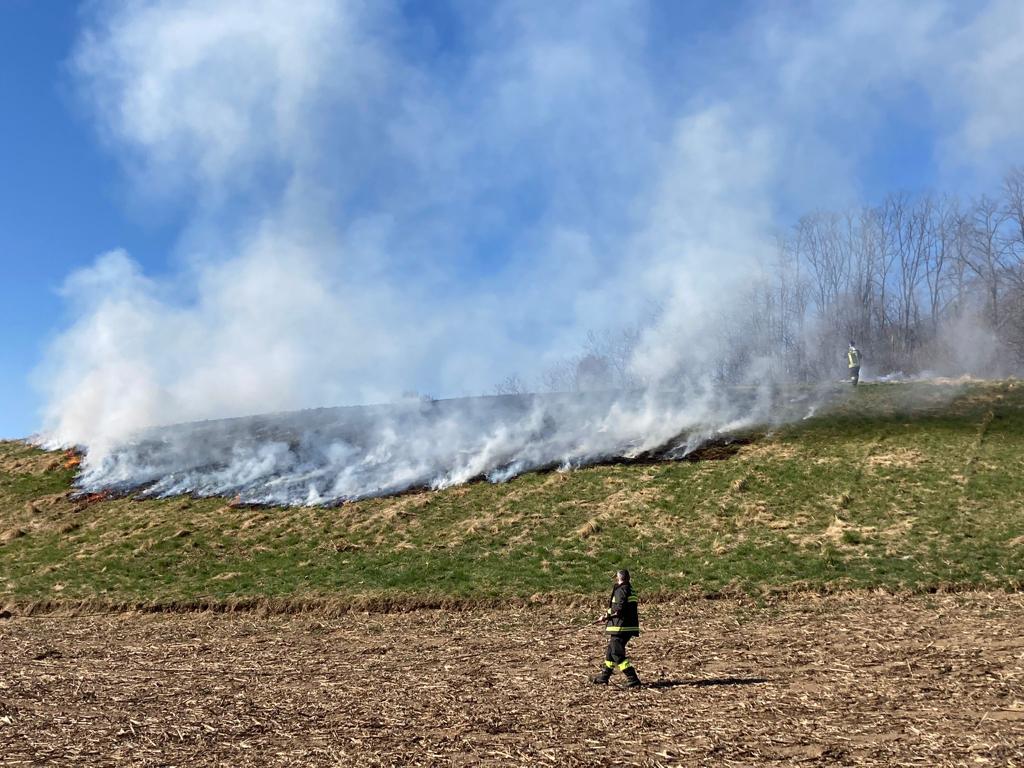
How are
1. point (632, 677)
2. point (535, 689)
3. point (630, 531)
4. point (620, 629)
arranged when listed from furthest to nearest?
point (630, 531), point (620, 629), point (535, 689), point (632, 677)

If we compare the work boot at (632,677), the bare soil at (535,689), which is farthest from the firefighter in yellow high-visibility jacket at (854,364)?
the work boot at (632,677)

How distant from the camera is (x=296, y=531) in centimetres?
2742

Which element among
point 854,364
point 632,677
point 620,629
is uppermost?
point 854,364

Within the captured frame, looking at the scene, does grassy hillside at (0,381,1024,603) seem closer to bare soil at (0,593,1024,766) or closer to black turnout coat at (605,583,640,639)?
bare soil at (0,593,1024,766)

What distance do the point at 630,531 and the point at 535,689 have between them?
12.4 metres

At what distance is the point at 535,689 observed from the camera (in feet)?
40.5

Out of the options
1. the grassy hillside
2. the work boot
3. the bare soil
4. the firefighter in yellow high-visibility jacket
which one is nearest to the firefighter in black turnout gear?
the work boot

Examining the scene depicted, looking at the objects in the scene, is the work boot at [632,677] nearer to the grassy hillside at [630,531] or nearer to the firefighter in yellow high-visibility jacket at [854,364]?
the grassy hillside at [630,531]

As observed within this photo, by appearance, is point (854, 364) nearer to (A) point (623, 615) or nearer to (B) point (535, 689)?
(A) point (623, 615)

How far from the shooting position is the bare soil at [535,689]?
9.23 meters

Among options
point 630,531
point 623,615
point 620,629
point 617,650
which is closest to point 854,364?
point 630,531

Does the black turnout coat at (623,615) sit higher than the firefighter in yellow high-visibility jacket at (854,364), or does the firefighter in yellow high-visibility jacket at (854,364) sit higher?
the firefighter in yellow high-visibility jacket at (854,364)

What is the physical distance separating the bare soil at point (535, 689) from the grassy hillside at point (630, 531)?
1918mm

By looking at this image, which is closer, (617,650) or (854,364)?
(617,650)
